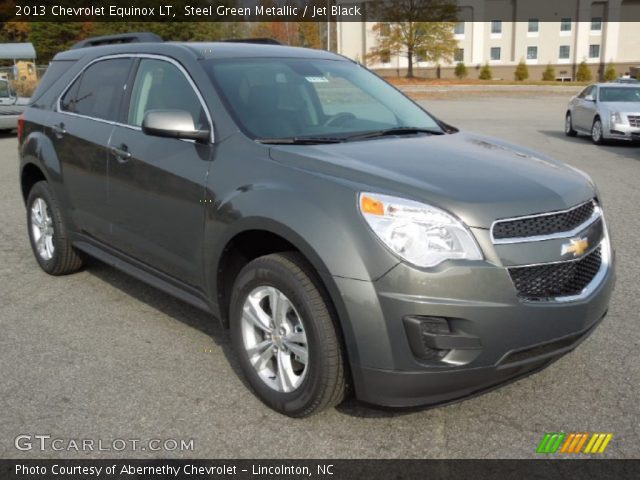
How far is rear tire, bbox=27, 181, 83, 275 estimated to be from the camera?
5.50m

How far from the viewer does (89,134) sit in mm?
4863

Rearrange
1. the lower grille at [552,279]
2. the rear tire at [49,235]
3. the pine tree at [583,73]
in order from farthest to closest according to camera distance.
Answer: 1. the pine tree at [583,73]
2. the rear tire at [49,235]
3. the lower grille at [552,279]

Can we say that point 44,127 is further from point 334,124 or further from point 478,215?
point 478,215

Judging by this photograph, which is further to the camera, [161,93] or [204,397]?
[161,93]

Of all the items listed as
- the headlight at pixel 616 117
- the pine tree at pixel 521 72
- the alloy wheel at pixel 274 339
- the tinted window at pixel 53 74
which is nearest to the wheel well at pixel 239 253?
the alloy wheel at pixel 274 339

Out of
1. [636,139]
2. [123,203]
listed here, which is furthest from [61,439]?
[636,139]

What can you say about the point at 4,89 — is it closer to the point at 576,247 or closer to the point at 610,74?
the point at 576,247

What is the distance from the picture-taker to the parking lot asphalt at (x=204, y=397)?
320 centimetres

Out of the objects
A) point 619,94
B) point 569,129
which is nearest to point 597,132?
point 619,94
